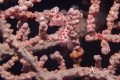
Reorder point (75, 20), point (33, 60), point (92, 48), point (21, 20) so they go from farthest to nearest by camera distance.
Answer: point (92, 48) → point (21, 20) → point (33, 60) → point (75, 20)

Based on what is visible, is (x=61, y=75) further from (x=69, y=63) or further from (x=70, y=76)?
(x=69, y=63)

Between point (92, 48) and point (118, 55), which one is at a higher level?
point (92, 48)

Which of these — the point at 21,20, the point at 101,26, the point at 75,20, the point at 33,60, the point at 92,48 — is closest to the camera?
the point at 75,20

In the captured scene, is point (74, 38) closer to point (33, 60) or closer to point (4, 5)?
point (33, 60)

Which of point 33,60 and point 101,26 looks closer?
point 33,60

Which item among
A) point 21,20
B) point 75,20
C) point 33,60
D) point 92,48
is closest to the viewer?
point 75,20

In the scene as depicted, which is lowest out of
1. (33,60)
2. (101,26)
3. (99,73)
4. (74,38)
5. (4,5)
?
(99,73)

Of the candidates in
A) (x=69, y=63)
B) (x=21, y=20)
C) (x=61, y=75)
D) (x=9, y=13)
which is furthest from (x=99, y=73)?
(x=9, y=13)

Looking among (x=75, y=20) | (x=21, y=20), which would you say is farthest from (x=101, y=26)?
(x=21, y=20)

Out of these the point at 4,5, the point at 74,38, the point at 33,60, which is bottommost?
the point at 33,60
